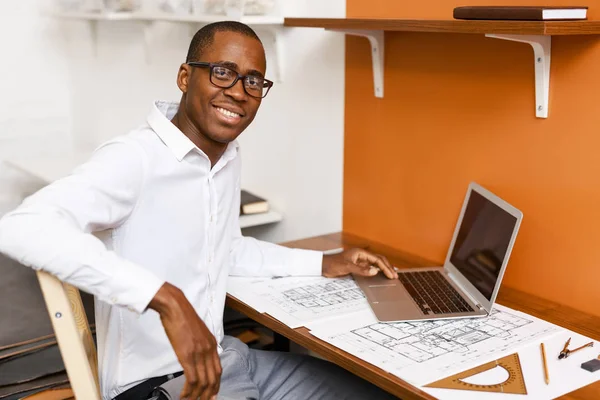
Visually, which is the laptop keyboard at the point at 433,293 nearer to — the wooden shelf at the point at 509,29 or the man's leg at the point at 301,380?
the man's leg at the point at 301,380

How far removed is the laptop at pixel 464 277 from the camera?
1.61 metres

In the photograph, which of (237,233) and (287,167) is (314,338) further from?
(287,167)

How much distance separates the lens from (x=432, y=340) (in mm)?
1487

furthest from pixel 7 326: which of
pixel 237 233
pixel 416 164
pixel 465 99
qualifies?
pixel 465 99

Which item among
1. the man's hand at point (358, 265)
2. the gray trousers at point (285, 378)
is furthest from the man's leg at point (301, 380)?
the man's hand at point (358, 265)

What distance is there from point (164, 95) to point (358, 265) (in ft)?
3.96

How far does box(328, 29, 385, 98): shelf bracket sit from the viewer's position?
205cm

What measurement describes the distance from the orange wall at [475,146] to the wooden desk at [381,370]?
5 centimetres

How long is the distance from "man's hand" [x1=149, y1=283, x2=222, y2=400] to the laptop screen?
0.67 meters

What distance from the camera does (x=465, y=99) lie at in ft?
6.23

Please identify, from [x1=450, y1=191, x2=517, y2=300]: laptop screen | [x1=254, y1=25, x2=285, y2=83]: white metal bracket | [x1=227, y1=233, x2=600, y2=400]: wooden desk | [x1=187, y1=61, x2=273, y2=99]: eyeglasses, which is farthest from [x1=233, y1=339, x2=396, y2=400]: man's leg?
[x1=254, y1=25, x2=285, y2=83]: white metal bracket

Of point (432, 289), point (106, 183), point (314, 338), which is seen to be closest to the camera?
point (106, 183)

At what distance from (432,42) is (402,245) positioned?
0.58m

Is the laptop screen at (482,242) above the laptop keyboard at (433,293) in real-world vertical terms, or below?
above
